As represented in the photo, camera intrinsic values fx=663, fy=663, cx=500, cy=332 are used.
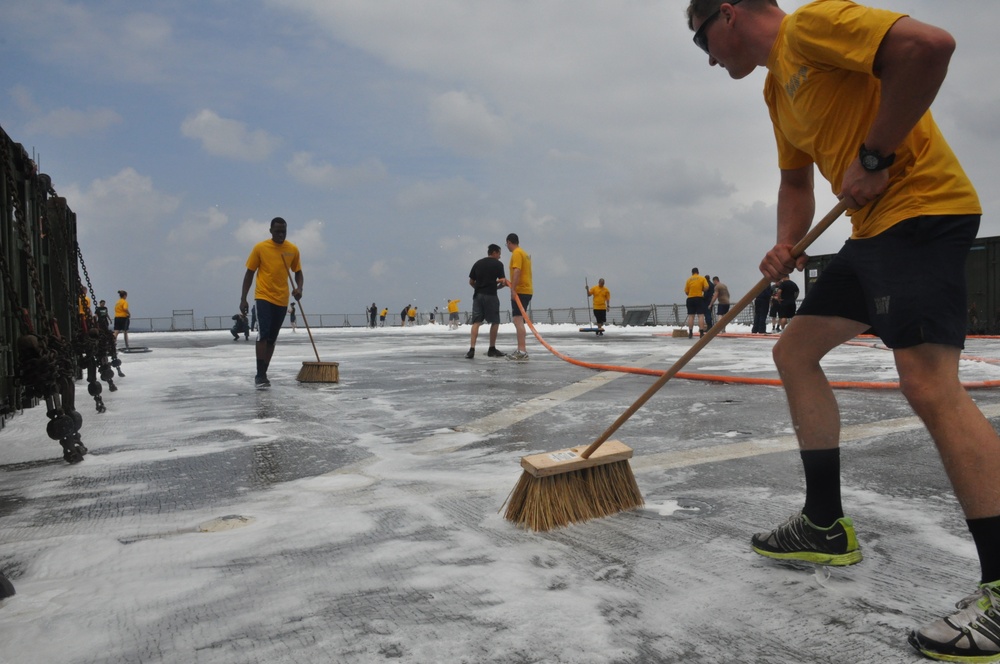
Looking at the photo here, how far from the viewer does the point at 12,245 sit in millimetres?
4035

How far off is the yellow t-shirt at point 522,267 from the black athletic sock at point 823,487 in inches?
322

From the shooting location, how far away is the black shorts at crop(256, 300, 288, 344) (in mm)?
7039

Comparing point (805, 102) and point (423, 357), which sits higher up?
point (805, 102)

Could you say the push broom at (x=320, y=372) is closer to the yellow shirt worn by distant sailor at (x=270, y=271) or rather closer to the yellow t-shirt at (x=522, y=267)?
the yellow shirt worn by distant sailor at (x=270, y=271)

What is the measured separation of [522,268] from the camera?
10188 millimetres

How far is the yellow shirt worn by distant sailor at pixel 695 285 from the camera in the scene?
676 inches

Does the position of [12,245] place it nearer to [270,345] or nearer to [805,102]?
[270,345]

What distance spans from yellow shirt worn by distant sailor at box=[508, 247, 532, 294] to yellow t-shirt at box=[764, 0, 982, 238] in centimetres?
817

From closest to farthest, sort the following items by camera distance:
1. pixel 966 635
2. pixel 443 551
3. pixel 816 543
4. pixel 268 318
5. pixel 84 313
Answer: pixel 966 635, pixel 816 543, pixel 443 551, pixel 84 313, pixel 268 318

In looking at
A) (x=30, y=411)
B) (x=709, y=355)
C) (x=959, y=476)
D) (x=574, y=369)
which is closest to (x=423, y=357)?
(x=574, y=369)

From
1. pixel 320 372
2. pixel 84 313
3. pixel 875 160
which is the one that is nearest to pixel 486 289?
pixel 320 372

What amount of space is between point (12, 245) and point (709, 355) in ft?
27.7

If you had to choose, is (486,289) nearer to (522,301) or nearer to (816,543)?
(522,301)

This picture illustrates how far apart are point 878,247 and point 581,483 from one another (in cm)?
124
